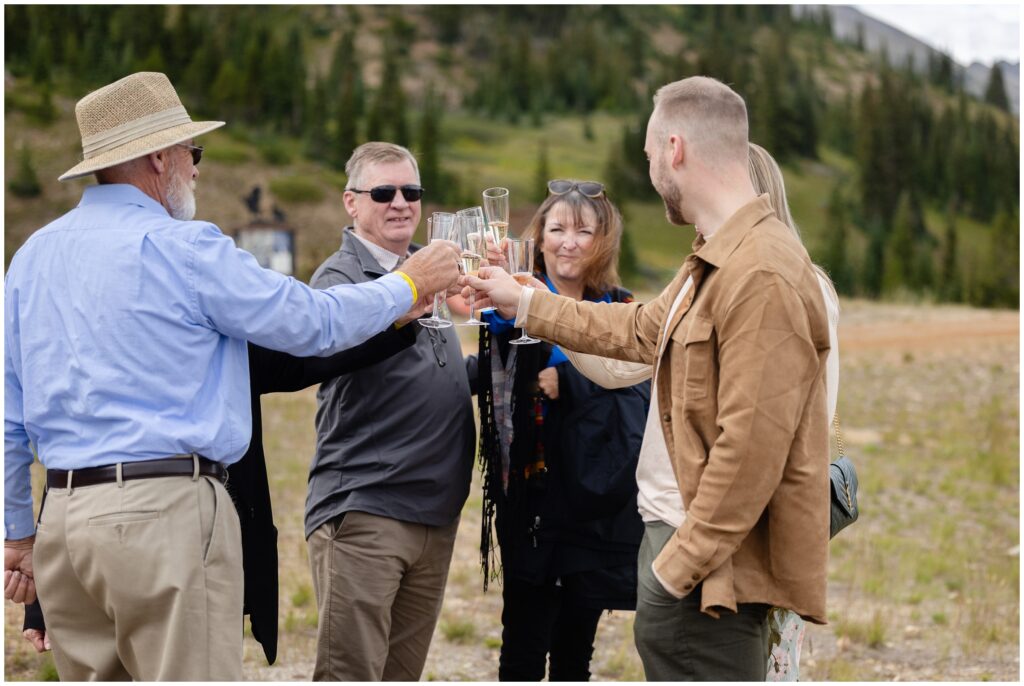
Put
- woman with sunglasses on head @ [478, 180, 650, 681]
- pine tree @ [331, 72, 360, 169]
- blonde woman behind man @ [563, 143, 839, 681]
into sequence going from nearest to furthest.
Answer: blonde woman behind man @ [563, 143, 839, 681]
woman with sunglasses on head @ [478, 180, 650, 681]
pine tree @ [331, 72, 360, 169]

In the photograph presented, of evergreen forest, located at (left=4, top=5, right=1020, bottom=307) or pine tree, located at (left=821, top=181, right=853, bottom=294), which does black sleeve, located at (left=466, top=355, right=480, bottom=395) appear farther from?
pine tree, located at (left=821, top=181, right=853, bottom=294)

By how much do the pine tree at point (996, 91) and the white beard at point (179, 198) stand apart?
115 meters

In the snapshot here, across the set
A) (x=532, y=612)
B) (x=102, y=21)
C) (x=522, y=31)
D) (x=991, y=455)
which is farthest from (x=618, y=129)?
(x=532, y=612)

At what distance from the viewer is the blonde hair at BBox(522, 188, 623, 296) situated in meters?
4.43

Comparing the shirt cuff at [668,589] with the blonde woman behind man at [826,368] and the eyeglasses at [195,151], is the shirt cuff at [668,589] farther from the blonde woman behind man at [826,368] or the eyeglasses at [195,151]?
the eyeglasses at [195,151]

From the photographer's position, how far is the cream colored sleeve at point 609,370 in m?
4.05

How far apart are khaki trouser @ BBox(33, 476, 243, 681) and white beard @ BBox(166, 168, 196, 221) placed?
0.84 metres

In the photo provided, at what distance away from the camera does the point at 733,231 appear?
2.89 meters

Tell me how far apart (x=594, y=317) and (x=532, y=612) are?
1299 mm

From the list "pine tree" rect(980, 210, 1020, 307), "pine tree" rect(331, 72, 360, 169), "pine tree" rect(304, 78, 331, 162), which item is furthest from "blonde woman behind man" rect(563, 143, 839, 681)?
"pine tree" rect(304, 78, 331, 162)

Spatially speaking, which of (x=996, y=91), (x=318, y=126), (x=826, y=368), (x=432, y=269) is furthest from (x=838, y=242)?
(x=826, y=368)

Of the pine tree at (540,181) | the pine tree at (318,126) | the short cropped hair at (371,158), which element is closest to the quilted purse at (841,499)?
the short cropped hair at (371,158)

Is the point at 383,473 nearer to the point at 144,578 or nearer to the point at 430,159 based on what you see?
the point at 144,578

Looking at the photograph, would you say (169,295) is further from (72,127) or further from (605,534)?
(72,127)
